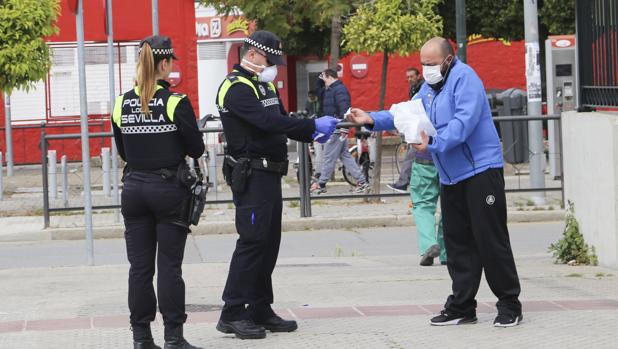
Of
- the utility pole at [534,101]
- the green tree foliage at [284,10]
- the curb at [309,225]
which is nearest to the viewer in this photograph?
the curb at [309,225]

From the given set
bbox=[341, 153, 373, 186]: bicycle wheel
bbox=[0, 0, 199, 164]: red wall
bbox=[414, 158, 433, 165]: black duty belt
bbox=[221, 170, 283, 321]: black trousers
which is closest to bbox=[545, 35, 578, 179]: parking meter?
bbox=[341, 153, 373, 186]: bicycle wheel

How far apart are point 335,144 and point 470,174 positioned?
10.7 metres

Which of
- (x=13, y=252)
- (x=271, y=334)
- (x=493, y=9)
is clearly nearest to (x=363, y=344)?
(x=271, y=334)

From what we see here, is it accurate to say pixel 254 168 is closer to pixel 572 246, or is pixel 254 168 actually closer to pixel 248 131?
pixel 248 131

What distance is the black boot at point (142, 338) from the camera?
7.07m

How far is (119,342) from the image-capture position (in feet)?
24.5

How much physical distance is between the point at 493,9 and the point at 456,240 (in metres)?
21.2

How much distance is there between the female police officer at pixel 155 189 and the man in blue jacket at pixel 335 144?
1015cm

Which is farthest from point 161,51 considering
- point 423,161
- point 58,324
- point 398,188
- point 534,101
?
point 534,101

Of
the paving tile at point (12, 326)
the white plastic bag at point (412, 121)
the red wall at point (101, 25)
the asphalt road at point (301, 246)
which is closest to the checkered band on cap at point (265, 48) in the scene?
the white plastic bag at point (412, 121)

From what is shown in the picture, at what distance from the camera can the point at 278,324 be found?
25.3 ft

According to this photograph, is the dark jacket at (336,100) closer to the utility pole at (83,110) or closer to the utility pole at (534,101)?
the utility pole at (534,101)

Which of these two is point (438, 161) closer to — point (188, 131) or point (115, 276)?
point (188, 131)

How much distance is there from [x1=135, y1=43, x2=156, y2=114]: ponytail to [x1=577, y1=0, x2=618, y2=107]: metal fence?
4503mm
